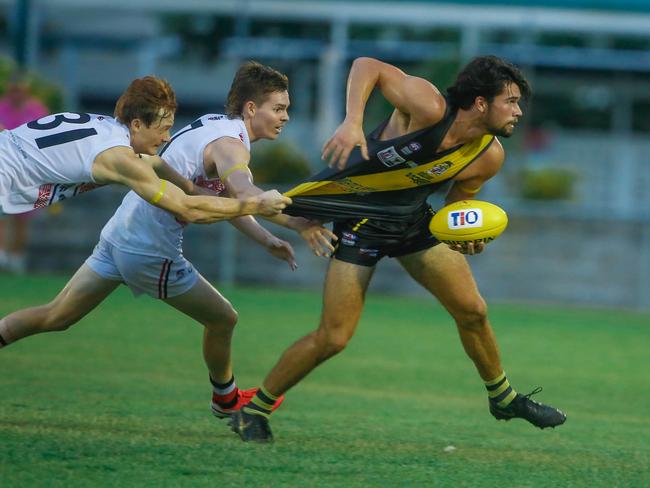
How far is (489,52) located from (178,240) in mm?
15501

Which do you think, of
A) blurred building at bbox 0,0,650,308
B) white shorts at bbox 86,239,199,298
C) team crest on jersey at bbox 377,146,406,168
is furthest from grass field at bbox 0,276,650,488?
blurred building at bbox 0,0,650,308

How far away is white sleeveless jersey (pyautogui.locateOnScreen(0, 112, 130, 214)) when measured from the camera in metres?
6.53

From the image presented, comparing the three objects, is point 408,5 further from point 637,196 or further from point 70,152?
point 70,152

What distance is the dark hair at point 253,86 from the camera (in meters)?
7.29

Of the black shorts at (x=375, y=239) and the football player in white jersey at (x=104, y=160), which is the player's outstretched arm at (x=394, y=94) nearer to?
the black shorts at (x=375, y=239)

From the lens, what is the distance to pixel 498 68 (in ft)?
23.4

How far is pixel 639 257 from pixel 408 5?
5.31 m

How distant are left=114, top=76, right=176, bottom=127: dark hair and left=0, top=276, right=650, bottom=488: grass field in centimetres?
175

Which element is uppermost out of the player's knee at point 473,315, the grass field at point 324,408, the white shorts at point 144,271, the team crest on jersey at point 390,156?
the team crest on jersey at point 390,156

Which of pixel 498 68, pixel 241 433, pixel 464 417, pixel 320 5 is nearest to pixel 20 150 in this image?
pixel 241 433

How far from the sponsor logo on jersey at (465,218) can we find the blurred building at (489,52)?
35.5 feet

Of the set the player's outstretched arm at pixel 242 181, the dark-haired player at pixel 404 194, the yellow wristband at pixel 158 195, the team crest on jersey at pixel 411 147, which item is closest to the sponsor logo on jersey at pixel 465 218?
the dark-haired player at pixel 404 194

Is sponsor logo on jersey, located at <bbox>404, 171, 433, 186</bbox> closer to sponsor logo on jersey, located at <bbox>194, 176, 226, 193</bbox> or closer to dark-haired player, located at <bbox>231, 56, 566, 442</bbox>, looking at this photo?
dark-haired player, located at <bbox>231, 56, 566, 442</bbox>

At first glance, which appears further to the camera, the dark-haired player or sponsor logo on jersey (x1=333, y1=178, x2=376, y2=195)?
sponsor logo on jersey (x1=333, y1=178, x2=376, y2=195)
